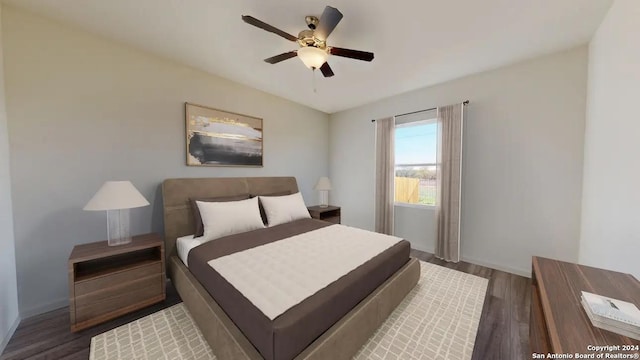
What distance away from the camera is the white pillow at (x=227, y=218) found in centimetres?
224

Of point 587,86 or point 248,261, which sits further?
point 587,86

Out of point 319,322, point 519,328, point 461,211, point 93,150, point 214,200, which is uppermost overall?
point 93,150

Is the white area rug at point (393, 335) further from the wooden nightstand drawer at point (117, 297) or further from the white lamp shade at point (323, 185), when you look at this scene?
the white lamp shade at point (323, 185)

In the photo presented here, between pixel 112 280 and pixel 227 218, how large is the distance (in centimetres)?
102

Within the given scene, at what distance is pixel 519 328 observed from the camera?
5.53ft

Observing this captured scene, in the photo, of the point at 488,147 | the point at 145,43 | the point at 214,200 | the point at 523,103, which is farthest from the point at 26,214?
the point at 523,103

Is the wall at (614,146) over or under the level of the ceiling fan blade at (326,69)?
under

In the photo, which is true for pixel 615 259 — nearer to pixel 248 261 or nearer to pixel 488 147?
pixel 488 147

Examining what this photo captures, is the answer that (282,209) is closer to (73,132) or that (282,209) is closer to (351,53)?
(351,53)

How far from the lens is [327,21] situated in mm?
1577

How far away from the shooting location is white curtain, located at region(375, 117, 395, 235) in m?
3.63

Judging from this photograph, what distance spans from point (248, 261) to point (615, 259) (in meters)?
2.81

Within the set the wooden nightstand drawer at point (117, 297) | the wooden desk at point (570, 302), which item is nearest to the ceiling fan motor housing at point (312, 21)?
the wooden desk at point (570, 302)

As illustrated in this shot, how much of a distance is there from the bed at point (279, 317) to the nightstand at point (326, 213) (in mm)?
1255
